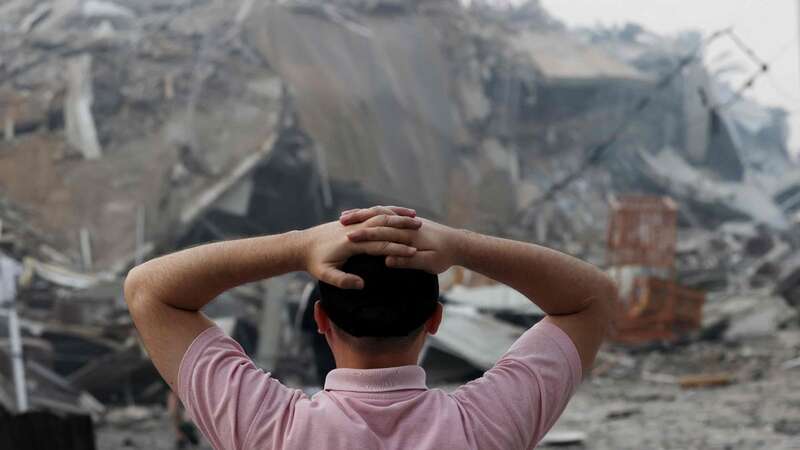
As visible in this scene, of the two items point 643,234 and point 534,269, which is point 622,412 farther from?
point 534,269

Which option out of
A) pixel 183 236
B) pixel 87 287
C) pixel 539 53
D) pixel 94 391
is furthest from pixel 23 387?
pixel 539 53

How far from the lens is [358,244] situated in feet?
3.64

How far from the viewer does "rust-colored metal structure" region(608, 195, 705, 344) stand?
11.2 metres

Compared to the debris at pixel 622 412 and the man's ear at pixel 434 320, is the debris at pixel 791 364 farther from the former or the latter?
the man's ear at pixel 434 320

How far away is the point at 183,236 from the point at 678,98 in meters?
12.7

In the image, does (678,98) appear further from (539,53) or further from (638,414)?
(638,414)

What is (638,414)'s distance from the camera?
25.2 feet

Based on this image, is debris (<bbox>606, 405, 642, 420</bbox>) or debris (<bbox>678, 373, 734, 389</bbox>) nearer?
debris (<bbox>606, 405, 642, 420</bbox>)

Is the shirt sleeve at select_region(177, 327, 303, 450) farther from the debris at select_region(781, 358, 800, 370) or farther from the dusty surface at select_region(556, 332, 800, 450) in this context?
the debris at select_region(781, 358, 800, 370)

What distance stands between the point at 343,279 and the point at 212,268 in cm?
22

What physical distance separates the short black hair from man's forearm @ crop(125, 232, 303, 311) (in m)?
0.07

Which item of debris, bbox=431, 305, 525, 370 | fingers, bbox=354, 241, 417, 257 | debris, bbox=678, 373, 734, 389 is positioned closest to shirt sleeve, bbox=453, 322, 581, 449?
fingers, bbox=354, 241, 417, 257

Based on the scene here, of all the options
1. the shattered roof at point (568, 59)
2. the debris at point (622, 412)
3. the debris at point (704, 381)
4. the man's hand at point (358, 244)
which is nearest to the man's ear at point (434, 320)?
the man's hand at point (358, 244)

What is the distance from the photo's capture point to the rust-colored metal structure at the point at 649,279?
1120 centimetres
